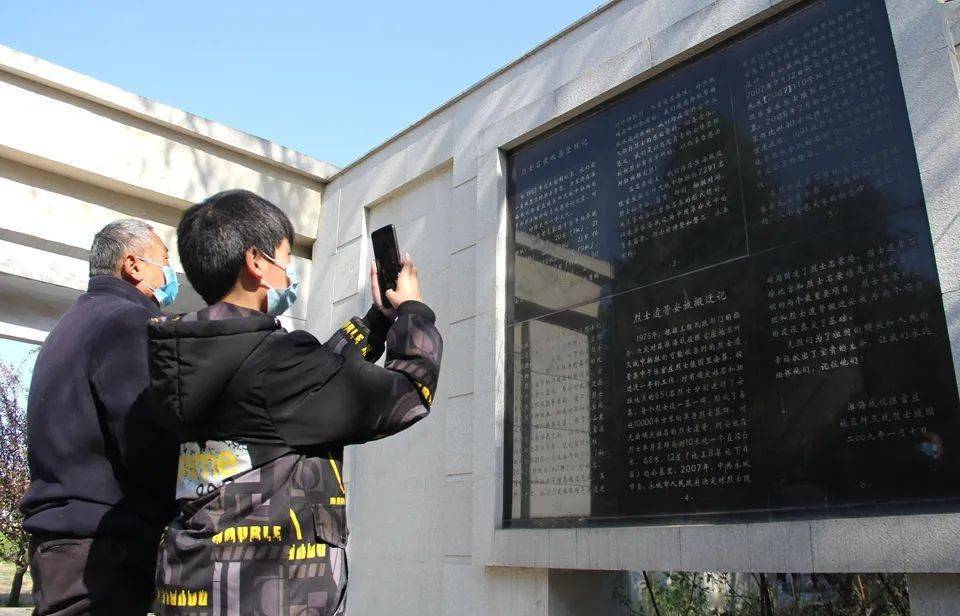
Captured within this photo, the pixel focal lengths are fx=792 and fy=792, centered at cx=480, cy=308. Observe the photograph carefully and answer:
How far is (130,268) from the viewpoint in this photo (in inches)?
82.0

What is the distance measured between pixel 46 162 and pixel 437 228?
2346 mm

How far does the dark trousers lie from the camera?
1.66 metres

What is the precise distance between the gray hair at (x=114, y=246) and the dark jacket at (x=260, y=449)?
2.73ft

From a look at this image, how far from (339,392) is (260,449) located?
162 millimetres

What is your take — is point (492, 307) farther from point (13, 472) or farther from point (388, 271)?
point (13, 472)

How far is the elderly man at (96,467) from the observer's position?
5.52 feet

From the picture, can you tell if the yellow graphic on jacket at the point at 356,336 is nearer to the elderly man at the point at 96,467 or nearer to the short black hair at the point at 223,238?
the short black hair at the point at 223,238

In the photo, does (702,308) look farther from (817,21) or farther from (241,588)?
(241,588)

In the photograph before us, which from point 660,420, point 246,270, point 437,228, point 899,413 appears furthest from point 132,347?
point 437,228

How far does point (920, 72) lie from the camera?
262cm

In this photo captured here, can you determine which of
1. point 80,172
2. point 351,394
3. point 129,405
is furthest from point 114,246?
point 80,172

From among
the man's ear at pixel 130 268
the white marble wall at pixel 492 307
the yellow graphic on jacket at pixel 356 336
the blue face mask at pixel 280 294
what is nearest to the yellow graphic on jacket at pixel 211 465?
the blue face mask at pixel 280 294

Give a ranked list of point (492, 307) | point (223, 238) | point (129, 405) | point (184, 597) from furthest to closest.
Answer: point (492, 307) → point (129, 405) → point (223, 238) → point (184, 597)

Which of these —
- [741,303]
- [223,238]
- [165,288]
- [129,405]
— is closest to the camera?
[223,238]
